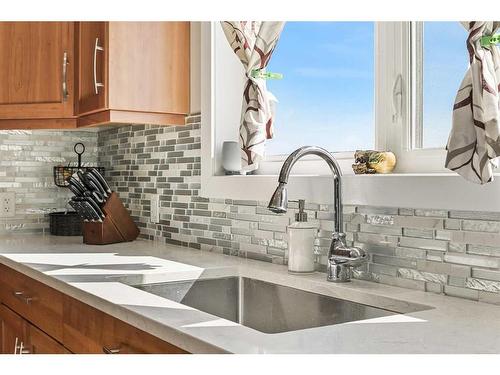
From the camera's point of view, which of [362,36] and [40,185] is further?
[40,185]

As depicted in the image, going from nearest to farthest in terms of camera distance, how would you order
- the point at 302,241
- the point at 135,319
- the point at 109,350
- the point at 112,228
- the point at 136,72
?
the point at 135,319 < the point at 109,350 < the point at 302,241 < the point at 136,72 < the point at 112,228

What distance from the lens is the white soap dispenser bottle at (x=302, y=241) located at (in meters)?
2.13

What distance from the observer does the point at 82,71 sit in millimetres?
3070

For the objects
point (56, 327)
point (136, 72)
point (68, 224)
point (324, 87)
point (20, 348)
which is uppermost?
point (136, 72)

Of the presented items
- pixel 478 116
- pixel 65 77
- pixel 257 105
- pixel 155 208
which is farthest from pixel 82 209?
pixel 478 116

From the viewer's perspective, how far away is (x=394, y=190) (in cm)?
185

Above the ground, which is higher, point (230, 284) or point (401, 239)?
point (401, 239)

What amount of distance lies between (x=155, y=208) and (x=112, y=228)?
0.24 metres

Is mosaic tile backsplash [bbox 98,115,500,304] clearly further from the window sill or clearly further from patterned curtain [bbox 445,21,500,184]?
patterned curtain [bbox 445,21,500,184]

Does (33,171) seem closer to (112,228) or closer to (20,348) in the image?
(112,228)

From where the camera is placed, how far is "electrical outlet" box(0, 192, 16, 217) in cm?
359
